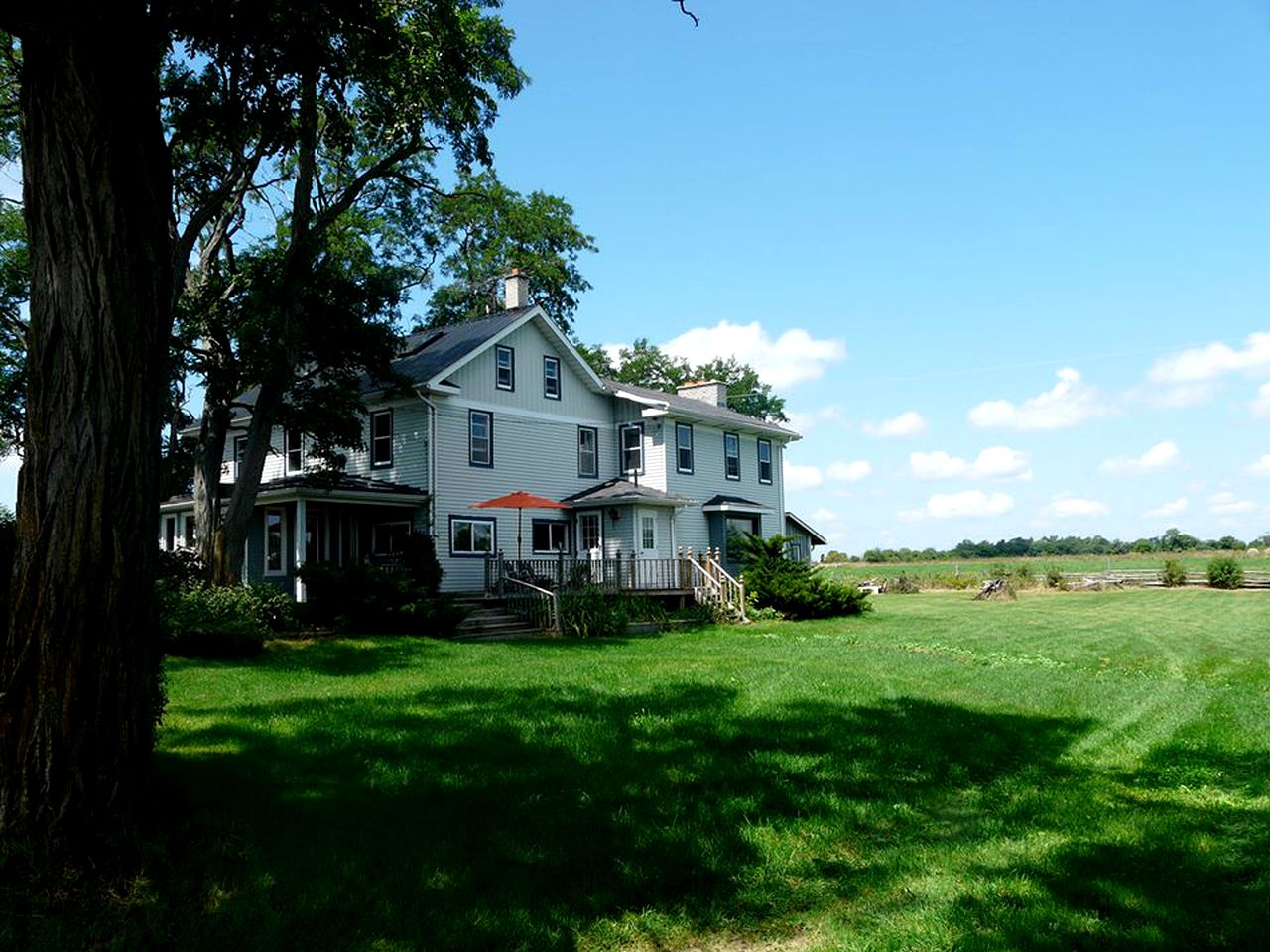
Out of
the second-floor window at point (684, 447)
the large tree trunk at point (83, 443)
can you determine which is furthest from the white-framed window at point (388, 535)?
the large tree trunk at point (83, 443)

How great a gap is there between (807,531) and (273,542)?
22.1 meters

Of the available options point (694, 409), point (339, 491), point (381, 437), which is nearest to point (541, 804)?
point (339, 491)

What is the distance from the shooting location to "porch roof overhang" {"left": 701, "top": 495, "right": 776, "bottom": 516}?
32.7 meters

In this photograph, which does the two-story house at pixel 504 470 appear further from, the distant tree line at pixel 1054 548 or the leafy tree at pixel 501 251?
the distant tree line at pixel 1054 548

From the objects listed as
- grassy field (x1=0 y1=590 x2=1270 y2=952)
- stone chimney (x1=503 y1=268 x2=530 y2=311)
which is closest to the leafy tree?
stone chimney (x1=503 y1=268 x2=530 y2=311)

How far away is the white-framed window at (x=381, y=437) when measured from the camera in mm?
26672

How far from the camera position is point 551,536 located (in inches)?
1142

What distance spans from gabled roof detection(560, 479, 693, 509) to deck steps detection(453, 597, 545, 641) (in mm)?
6195

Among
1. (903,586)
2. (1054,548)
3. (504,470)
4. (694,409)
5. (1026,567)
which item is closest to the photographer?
(504,470)

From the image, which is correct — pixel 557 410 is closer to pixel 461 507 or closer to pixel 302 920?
pixel 461 507

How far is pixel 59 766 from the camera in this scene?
5.05 m

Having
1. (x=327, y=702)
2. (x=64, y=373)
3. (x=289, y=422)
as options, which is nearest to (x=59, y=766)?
(x=64, y=373)

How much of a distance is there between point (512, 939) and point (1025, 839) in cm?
355

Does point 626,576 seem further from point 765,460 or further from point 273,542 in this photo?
point 765,460
